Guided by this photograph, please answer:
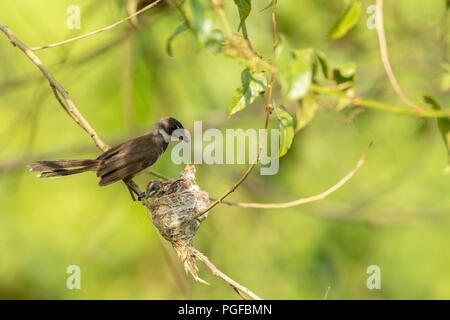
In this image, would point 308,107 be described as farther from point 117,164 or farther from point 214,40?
point 117,164

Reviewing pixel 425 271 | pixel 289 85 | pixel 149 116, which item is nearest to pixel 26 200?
pixel 149 116

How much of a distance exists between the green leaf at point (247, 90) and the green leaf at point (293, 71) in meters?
0.51

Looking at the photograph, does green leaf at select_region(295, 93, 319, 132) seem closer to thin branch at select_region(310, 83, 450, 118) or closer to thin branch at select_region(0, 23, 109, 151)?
thin branch at select_region(310, 83, 450, 118)

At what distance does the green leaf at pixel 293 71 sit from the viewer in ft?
4.92

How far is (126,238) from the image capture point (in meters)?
8.12

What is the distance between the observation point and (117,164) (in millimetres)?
3871

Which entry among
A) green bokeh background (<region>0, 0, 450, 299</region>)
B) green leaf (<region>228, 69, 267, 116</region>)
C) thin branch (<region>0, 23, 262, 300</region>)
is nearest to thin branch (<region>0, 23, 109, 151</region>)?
thin branch (<region>0, 23, 262, 300</region>)

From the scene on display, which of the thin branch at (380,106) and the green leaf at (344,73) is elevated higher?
the green leaf at (344,73)

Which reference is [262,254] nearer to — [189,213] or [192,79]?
[192,79]

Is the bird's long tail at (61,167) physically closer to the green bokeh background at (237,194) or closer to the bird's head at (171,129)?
the bird's head at (171,129)

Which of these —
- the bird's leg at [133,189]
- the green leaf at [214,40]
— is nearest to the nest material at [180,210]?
the bird's leg at [133,189]

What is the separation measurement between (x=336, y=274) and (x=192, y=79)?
3456mm

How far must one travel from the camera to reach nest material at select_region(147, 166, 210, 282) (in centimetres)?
362

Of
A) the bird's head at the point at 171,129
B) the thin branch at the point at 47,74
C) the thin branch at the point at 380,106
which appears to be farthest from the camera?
the bird's head at the point at 171,129
